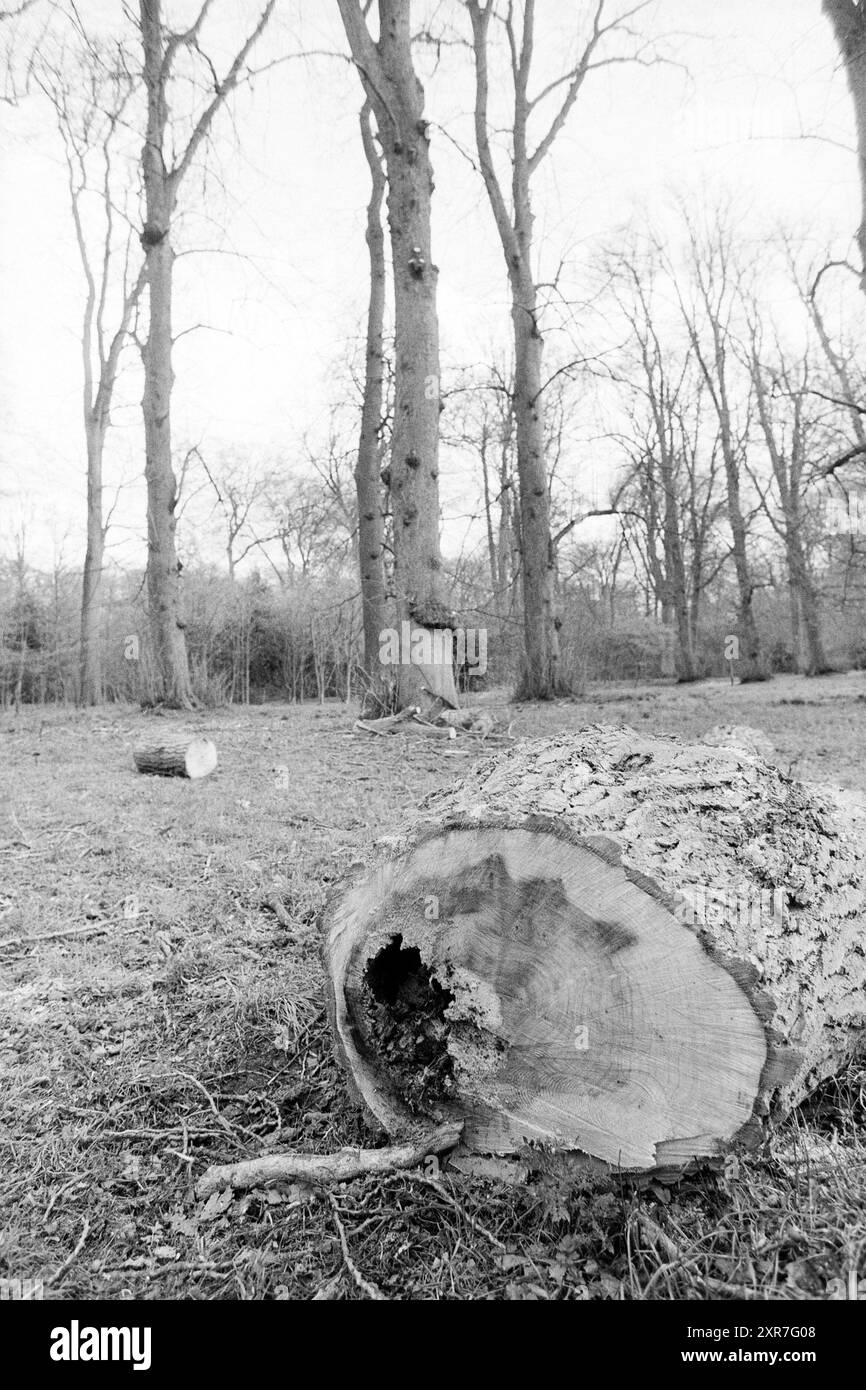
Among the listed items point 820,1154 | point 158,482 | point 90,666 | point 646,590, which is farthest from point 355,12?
point 646,590

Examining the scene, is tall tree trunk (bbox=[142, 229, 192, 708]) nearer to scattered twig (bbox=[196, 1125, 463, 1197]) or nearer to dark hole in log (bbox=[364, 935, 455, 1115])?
dark hole in log (bbox=[364, 935, 455, 1115])

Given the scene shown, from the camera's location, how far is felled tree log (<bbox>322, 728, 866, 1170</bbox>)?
4.65 feet

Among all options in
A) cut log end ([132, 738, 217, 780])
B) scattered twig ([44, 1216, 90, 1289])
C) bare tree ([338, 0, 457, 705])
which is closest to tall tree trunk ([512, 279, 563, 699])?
bare tree ([338, 0, 457, 705])

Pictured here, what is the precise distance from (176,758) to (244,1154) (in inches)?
179

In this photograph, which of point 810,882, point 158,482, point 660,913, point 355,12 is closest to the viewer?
point 660,913

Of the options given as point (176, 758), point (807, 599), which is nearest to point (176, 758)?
point (176, 758)

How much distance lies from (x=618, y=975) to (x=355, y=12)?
29.6 ft

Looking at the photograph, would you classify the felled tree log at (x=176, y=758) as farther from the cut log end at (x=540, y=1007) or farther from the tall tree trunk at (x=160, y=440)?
the tall tree trunk at (x=160, y=440)

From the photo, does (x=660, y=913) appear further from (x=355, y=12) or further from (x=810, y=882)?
(x=355, y=12)

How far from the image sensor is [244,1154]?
170 centimetres

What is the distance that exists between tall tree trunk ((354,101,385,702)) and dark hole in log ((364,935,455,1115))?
9.28 m

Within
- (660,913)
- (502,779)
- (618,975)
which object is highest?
(502,779)

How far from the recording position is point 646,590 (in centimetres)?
A: 2506

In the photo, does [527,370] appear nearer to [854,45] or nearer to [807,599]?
[854,45]
